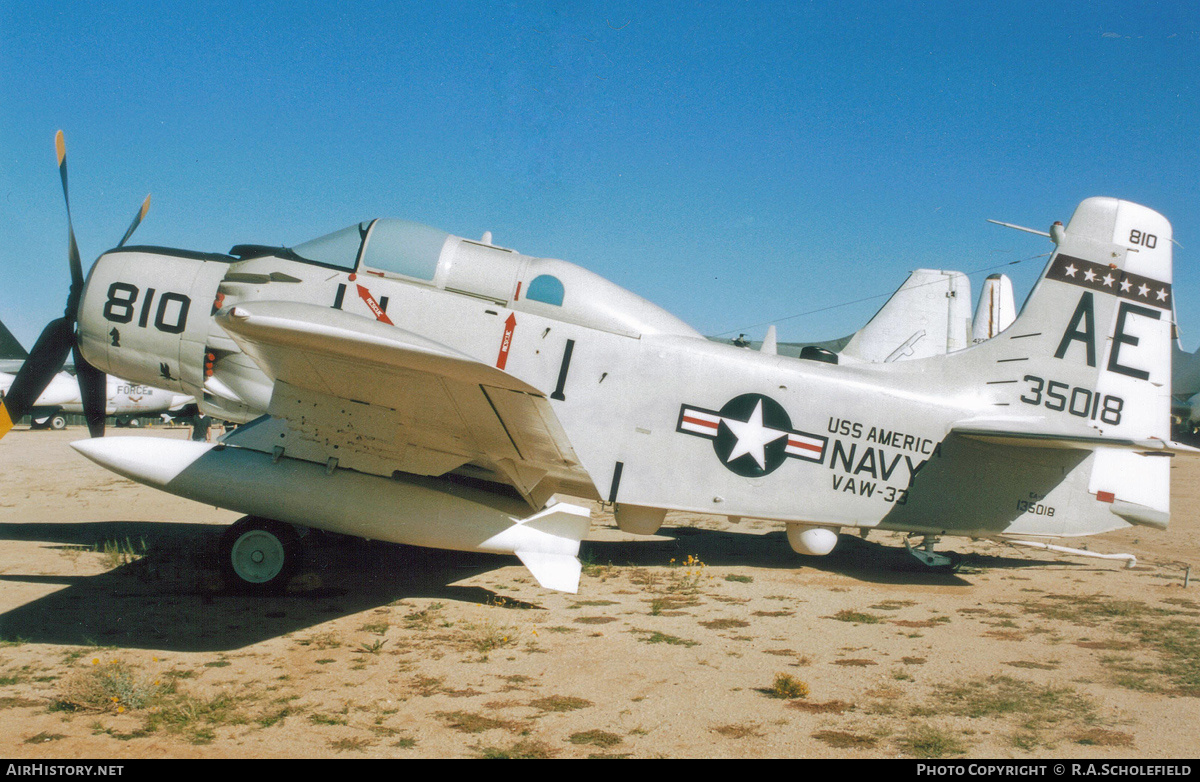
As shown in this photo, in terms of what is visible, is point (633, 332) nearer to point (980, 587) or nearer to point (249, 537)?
point (249, 537)

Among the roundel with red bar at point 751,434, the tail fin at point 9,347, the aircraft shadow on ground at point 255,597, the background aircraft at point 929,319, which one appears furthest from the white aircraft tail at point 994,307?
the tail fin at point 9,347

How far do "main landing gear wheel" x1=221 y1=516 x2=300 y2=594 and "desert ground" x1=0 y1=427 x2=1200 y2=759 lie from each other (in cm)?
18

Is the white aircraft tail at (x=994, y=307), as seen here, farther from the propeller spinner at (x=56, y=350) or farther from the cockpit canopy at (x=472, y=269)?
the propeller spinner at (x=56, y=350)

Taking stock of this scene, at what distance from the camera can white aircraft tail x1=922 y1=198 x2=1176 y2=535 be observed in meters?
7.11

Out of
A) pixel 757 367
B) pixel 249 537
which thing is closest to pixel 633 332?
pixel 757 367

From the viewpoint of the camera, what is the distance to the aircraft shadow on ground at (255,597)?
4969 mm

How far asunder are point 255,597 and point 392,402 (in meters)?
2.28

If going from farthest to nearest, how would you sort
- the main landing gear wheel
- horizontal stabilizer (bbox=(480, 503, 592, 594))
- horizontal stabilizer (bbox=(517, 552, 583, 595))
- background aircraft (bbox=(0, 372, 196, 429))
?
background aircraft (bbox=(0, 372, 196, 429)) < the main landing gear wheel < horizontal stabilizer (bbox=(480, 503, 592, 594)) < horizontal stabilizer (bbox=(517, 552, 583, 595))

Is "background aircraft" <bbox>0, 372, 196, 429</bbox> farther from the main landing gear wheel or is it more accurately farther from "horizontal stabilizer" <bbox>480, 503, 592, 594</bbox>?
"horizontal stabilizer" <bbox>480, 503, 592, 594</bbox>

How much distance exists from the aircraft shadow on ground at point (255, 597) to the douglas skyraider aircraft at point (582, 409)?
56 cm

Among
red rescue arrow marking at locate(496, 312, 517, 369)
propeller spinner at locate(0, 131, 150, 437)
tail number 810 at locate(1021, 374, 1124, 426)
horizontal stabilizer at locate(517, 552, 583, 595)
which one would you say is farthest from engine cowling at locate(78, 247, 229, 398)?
tail number 810 at locate(1021, 374, 1124, 426)

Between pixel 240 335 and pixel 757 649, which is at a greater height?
pixel 240 335

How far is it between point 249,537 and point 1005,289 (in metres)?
14.8

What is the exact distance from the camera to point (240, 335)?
4.03m
